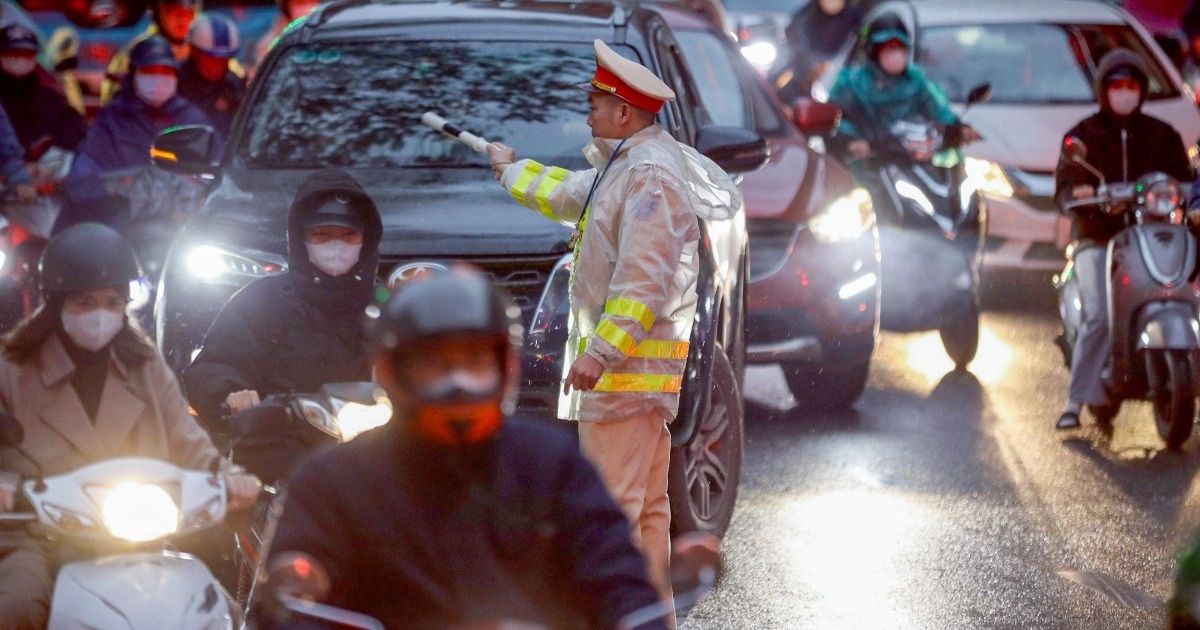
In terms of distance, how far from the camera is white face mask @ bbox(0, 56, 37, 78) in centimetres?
1128

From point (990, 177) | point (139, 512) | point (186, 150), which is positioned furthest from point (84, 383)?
point (990, 177)

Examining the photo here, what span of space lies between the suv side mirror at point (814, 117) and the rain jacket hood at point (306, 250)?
509 centimetres

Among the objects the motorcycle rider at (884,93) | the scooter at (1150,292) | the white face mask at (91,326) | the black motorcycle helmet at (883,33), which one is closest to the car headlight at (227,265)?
the white face mask at (91,326)

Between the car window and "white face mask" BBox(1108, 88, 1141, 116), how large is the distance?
162 centimetres

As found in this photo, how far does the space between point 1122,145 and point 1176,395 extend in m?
1.27

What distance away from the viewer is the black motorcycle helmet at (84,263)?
4641 mm

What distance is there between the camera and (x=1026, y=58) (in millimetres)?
14773

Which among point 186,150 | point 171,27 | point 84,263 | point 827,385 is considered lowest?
point 827,385

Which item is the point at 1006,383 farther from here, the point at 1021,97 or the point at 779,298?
the point at 1021,97

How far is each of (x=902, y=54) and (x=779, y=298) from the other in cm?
300

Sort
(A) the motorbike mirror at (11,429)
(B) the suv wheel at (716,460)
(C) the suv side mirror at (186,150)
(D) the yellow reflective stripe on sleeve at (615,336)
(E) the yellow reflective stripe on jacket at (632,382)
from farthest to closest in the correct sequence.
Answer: (C) the suv side mirror at (186,150), (B) the suv wheel at (716,460), (E) the yellow reflective stripe on jacket at (632,382), (D) the yellow reflective stripe on sleeve at (615,336), (A) the motorbike mirror at (11,429)

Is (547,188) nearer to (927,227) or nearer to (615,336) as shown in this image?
(615,336)

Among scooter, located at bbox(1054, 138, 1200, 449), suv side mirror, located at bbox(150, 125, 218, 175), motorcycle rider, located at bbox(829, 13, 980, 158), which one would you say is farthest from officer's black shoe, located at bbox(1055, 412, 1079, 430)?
suv side mirror, located at bbox(150, 125, 218, 175)

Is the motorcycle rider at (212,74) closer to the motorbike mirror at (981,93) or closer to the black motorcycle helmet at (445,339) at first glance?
the motorbike mirror at (981,93)
